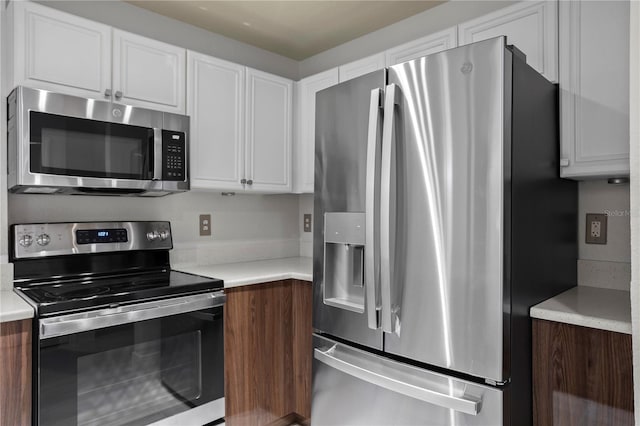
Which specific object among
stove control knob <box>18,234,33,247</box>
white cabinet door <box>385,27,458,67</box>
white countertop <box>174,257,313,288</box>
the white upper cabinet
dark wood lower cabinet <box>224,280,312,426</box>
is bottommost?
dark wood lower cabinet <box>224,280,312,426</box>

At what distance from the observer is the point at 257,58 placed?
2.99 metres

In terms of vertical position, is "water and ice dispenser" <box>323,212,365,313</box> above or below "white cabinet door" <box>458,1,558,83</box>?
below

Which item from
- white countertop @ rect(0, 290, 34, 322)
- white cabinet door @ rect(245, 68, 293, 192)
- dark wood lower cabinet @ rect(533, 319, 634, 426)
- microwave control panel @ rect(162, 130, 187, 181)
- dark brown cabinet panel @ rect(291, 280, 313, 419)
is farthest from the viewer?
white cabinet door @ rect(245, 68, 293, 192)

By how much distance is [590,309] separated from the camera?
1.42m

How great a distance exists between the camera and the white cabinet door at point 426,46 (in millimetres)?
1990

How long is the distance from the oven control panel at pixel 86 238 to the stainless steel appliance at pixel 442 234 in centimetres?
105

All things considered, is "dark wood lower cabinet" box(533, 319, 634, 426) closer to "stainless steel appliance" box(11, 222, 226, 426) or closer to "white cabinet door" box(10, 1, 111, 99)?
"stainless steel appliance" box(11, 222, 226, 426)

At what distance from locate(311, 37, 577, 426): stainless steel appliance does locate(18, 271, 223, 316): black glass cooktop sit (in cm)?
64

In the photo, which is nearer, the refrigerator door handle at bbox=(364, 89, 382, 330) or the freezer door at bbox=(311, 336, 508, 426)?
the freezer door at bbox=(311, 336, 508, 426)

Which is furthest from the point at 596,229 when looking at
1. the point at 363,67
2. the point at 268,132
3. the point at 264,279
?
the point at 268,132

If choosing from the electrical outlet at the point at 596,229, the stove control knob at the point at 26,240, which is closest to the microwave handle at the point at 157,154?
the stove control knob at the point at 26,240

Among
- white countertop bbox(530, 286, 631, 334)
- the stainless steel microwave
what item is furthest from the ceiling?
white countertop bbox(530, 286, 631, 334)

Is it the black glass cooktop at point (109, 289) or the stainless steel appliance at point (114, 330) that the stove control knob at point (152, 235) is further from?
the black glass cooktop at point (109, 289)

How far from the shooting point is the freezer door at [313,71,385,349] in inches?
61.7
